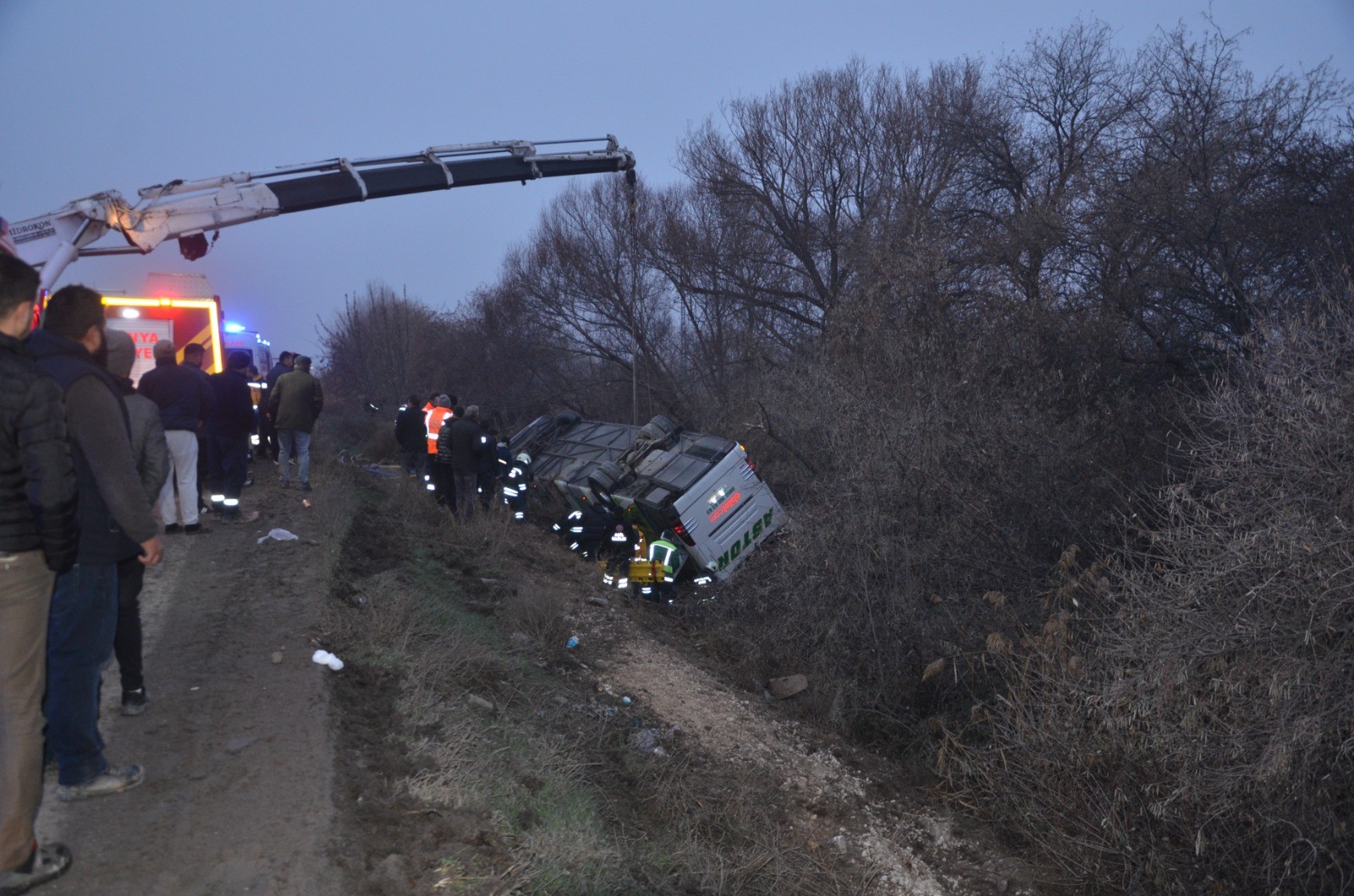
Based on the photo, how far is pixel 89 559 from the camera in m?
3.33

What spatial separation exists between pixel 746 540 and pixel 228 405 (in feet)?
19.2

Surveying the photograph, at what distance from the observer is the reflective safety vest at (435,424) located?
43.6 feet

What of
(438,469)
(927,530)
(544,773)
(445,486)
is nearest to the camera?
(544,773)

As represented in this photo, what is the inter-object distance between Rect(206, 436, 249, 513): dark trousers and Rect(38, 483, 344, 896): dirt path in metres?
1.97

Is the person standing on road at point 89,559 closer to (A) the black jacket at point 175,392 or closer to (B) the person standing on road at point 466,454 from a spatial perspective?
(A) the black jacket at point 175,392

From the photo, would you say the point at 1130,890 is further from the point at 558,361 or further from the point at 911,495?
the point at 558,361

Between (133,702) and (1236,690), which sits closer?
(1236,690)

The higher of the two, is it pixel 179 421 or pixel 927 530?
pixel 179 421

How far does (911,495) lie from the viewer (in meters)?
8.09

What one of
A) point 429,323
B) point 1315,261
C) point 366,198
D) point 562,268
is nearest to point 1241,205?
point 1315,261

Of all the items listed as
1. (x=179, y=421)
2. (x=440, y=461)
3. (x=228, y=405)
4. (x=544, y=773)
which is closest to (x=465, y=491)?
(x=440, y=461)

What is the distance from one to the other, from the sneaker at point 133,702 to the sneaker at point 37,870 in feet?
4.16

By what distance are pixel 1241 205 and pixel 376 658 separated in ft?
31.5

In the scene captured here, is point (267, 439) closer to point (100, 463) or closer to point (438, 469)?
point (438, 469)
